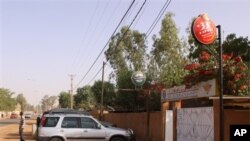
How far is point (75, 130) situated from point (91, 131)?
70 centimetres

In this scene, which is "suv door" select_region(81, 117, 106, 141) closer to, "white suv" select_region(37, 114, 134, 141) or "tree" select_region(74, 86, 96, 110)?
"white suv" select_region(37, 114, 134, 141)

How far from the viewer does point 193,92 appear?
17.3 metres

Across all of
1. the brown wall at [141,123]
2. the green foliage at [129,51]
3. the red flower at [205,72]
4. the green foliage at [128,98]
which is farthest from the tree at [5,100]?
the red flower at [205,72]

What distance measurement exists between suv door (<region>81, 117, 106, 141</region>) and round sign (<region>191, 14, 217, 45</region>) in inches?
308

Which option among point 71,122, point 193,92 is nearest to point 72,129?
point 71,122

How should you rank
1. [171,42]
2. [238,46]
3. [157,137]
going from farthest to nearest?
[171,42]
[238,46]
[157,137]

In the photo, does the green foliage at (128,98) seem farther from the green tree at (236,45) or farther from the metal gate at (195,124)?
the metal gate at (195,124)

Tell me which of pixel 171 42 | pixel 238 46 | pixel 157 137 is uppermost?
pixel 171 42

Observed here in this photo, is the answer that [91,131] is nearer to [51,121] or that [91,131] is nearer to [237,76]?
[51,121]

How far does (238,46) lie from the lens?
31.1 metres

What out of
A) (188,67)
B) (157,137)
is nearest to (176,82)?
(157,137)

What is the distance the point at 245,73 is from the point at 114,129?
6925mm

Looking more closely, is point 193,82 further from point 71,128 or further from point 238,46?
point 238,46

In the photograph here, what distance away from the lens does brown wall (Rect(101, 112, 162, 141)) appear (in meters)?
21.6
